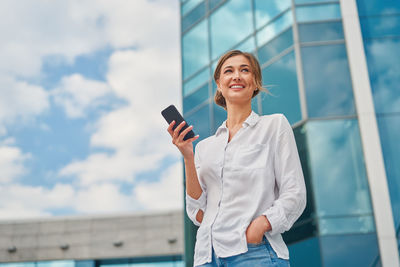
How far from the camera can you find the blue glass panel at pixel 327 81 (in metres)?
9.14

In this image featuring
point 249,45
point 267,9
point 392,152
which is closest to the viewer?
point 392,152

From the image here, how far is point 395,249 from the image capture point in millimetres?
7984

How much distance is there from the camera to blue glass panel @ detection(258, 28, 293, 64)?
982 cm

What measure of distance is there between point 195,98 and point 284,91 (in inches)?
124

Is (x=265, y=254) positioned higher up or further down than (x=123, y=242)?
further down

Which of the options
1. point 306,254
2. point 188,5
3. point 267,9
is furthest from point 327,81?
point 188,5

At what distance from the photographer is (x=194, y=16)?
513 inches

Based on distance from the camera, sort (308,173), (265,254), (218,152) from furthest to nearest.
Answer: (308,173) → (218,152) → (265,254)

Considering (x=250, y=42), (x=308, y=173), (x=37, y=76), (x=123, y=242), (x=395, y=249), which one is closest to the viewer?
(x=395, y=249)

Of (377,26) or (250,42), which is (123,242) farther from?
(377,26)

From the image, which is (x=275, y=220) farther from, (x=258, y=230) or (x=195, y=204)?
(x=195, y=204)

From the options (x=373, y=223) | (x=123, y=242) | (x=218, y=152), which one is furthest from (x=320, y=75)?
(x=123, y=242)

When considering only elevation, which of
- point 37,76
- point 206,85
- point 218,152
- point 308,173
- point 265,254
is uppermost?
point 37,76

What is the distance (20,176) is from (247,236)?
25.6 meters
